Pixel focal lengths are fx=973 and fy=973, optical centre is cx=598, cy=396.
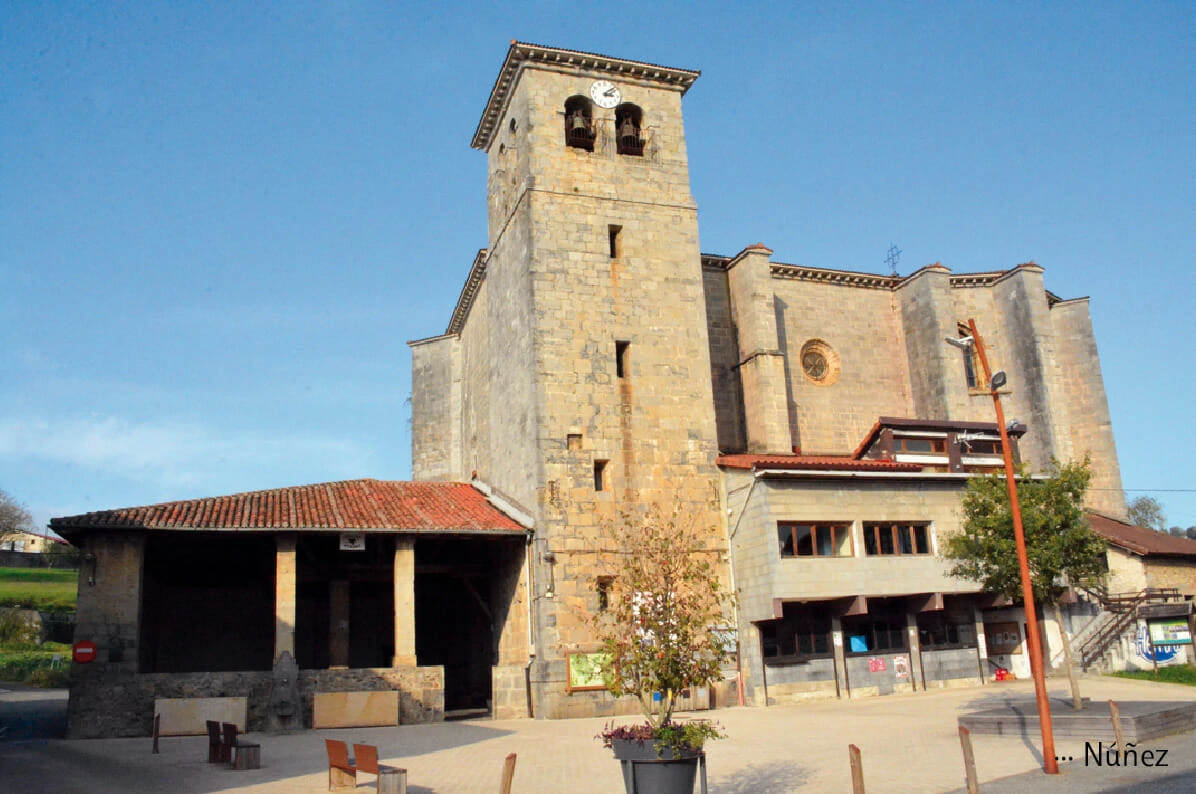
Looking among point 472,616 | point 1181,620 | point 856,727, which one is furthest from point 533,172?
point 1181,620

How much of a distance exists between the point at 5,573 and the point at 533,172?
6675 centimetres

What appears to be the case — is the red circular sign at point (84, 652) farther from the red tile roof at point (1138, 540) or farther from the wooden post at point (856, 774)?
the red tile roof at point (1138, 540)

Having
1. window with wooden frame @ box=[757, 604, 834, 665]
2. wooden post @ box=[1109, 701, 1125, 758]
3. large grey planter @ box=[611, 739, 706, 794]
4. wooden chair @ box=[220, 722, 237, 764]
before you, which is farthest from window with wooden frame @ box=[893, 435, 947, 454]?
large grey planter @ box=[611, 739, 706, 794]

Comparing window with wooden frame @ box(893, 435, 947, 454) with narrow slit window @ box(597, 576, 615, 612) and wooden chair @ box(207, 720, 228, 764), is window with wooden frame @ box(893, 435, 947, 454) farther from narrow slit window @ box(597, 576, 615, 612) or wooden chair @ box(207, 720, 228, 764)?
wooden chair @ box(207, 720, 228, 764)

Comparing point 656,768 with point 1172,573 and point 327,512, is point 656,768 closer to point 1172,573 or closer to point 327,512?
point 327,512

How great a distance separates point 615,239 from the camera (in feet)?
97.8

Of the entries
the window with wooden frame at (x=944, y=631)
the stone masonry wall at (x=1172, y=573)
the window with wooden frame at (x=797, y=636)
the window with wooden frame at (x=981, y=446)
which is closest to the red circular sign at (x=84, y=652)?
the window with wooden frame at (x=797, y=636)

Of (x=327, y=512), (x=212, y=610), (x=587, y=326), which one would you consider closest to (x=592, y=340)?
(x=587, y=326)

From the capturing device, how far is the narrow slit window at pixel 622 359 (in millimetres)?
28375

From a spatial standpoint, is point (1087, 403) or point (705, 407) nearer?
point (705, 407)

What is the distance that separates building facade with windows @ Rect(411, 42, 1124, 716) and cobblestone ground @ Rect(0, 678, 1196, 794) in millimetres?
3302

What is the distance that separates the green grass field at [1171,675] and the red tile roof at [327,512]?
59.5ft

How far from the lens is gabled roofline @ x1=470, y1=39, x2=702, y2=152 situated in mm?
29922

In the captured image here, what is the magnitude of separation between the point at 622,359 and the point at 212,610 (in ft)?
54.6
